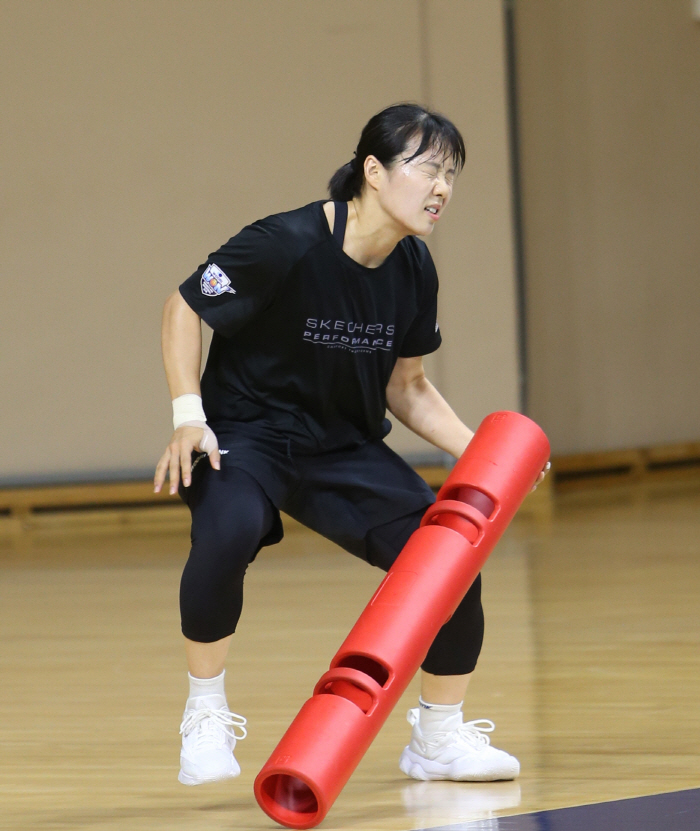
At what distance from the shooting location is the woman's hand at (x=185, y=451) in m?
1.59

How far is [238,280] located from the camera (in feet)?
5.57

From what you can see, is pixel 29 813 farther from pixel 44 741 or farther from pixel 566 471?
pixel 566 471

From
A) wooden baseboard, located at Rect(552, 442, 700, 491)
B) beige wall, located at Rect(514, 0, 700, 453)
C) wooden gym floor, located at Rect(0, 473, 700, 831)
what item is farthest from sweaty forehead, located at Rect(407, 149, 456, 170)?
wooden baseboard, located at Rect(552, 442, 700, 491)

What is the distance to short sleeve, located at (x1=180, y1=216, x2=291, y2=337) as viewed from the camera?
169 centimetres

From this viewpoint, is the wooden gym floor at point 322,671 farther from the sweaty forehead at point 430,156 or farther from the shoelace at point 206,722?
the sweaty forehead at point 430,156

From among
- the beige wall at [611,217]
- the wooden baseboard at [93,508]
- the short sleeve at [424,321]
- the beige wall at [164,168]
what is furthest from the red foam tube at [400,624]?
the beige wall at [611,217]

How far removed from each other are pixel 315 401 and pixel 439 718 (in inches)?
19.8

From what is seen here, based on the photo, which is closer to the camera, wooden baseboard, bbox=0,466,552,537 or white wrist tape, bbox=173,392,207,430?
white wrist tape, bbox=173,392,207,430

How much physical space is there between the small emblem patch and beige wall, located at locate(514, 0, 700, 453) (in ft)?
11.9

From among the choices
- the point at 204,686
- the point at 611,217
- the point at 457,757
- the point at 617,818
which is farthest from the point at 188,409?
the point at 611,217

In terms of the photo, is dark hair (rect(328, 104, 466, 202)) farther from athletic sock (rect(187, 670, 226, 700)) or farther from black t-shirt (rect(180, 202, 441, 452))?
athletic sock (rect(187, 670, 226, 700))

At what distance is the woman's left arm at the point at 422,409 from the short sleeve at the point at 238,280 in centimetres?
31

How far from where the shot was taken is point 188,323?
1703mm

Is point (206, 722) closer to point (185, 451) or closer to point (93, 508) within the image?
point (185, 451)
